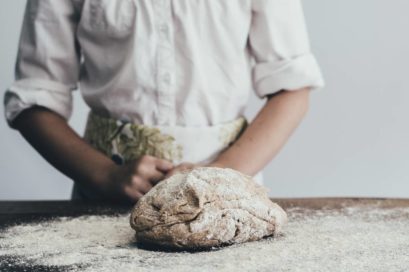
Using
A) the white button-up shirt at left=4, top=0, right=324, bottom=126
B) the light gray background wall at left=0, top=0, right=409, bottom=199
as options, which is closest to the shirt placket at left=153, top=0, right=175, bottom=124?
the white button-up shirt at left=4, top=0, right=324, bottom=126

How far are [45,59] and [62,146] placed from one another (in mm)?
154

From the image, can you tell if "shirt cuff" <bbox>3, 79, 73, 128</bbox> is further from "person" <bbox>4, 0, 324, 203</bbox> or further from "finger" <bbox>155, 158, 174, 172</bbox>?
"finger" <bbox>155, 158, 174, 172</bbox>

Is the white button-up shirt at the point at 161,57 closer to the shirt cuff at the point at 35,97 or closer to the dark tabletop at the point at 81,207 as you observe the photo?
the shirt cuff at the point at 35,97

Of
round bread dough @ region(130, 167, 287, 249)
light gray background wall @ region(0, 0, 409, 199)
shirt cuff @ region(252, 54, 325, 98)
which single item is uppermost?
shirt cuff @ region(252, 54, 325, 98)

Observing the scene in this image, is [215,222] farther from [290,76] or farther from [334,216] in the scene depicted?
[290,76]

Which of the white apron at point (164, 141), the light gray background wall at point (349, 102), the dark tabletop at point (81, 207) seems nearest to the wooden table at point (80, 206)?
the dark tabletop at point (81, 207)

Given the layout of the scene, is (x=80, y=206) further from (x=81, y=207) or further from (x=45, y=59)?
(x=45, y=59)

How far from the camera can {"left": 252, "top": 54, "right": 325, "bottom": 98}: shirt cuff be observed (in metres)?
1.25

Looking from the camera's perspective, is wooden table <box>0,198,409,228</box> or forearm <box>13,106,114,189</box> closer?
wooden table <box>0,198,409,228</box>

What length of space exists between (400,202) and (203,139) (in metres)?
0.31

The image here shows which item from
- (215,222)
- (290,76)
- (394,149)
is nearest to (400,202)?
(290,76)

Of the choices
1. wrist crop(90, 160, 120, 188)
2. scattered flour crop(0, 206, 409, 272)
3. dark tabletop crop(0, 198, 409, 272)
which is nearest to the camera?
scattered flour crop(0, 206, 409, 272)

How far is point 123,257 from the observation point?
801mm

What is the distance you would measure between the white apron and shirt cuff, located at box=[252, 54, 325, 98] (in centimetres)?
9
